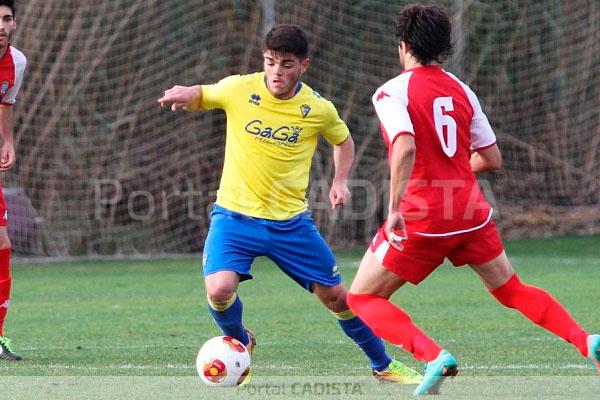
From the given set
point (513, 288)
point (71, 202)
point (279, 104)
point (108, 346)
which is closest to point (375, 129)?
point (71, 202)

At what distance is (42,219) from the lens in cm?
1498

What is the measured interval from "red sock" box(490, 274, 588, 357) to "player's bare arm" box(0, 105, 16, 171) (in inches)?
130

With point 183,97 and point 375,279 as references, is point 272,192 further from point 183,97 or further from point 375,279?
point 375,279

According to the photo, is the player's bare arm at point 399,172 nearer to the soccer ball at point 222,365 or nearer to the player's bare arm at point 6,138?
the soccer ball at point 222,365

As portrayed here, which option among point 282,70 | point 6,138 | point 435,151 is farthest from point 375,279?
point 6,138

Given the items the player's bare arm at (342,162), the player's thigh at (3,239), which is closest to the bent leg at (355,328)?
the player's bare arm at (342,162)

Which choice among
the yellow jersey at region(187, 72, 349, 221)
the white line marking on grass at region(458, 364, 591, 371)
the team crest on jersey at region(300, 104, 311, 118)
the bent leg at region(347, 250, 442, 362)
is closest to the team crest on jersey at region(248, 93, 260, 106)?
the yellow jersey at region(187, 72, 349, 221)

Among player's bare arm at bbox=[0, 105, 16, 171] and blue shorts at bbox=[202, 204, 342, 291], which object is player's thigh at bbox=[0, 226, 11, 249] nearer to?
player's bare arm at bbox=[0, 105, 16, 171]

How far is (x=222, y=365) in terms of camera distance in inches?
223

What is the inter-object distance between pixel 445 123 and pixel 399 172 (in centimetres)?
36

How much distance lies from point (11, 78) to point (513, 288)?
11.4 feet

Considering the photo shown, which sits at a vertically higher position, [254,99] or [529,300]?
[254,99]

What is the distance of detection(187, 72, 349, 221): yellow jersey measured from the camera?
20.2ft

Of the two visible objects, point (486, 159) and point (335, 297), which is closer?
point (486, 159)
